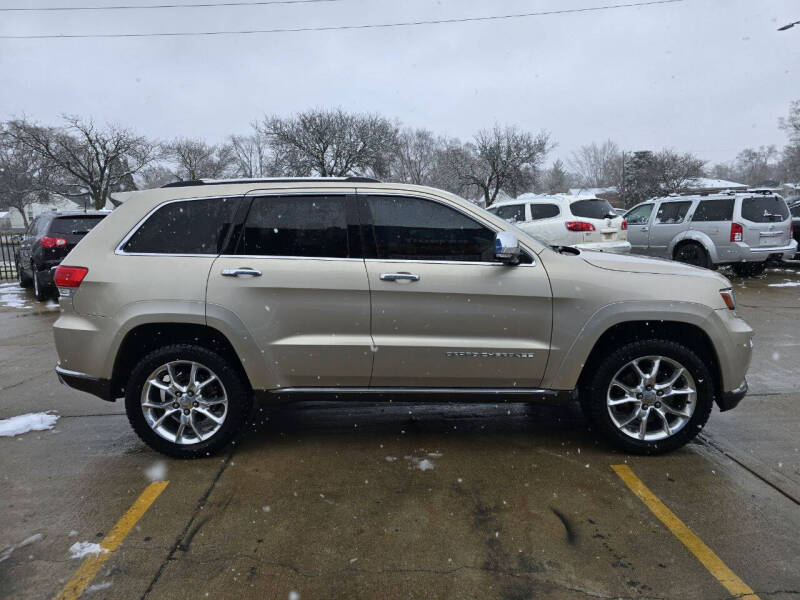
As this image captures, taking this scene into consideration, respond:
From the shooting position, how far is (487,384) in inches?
140

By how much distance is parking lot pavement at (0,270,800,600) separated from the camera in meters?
2.41

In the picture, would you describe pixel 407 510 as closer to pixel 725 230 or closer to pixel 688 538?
pixel 688 538

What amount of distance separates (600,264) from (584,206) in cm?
852

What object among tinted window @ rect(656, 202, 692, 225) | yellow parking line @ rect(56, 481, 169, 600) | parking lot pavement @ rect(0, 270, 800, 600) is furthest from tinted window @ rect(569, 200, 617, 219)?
yellow parking line @ rect(56, 481, 169, 600)

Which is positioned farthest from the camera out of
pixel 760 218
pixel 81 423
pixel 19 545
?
pixel 760 218

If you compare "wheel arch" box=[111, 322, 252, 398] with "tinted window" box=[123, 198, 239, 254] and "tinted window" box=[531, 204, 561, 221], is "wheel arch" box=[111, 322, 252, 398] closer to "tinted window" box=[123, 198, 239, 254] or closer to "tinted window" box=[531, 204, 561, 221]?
"tinted window" box=[123, 198, 239, 254]

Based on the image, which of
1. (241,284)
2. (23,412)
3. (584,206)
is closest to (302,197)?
(241,284)

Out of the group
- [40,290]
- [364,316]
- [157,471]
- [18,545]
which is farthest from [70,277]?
[40,290]

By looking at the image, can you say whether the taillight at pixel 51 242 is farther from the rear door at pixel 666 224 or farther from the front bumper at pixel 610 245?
the rear door at pixel 666 224

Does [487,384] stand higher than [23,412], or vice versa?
[487,384]

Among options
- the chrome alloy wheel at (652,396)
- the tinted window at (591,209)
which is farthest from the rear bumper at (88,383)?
the tinted window at (591,209)

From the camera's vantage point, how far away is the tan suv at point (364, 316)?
343 cm

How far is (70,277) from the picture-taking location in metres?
3.50

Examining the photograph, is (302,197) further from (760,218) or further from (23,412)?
(760,218)
